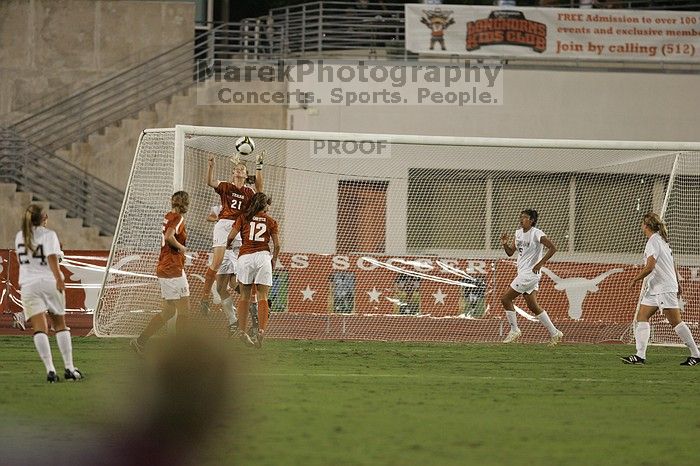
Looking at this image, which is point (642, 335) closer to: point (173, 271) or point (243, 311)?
point (243, 311)

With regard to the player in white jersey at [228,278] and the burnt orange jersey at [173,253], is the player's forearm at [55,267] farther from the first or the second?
the player in white jersey at [228,278]

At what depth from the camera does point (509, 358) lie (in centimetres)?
1527

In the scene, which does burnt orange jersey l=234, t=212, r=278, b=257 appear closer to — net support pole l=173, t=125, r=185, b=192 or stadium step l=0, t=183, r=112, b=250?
net support pole l=173, t=125, r=185, b=192

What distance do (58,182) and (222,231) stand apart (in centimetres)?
1110

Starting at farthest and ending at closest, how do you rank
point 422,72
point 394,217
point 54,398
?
1. point 422,72
2. point 394,217
3. point 54,398

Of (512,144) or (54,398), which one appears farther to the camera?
(512,144)

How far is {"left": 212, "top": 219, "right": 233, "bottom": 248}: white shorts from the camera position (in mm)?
16141

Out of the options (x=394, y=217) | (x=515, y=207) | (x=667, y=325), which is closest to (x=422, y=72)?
(x=515, y=207)

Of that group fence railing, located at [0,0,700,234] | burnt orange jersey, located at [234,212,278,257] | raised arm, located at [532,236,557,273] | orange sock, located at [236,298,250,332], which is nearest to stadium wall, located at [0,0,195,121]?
fence railing, located at [0,0,700,234]

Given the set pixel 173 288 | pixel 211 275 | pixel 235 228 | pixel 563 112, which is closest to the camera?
pixel 173 288

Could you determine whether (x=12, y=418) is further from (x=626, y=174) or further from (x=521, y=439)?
(x=626, y=174)

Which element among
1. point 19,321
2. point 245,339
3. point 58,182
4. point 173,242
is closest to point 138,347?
point 173,242

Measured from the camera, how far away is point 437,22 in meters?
25.3

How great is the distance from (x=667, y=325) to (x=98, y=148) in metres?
13.7
